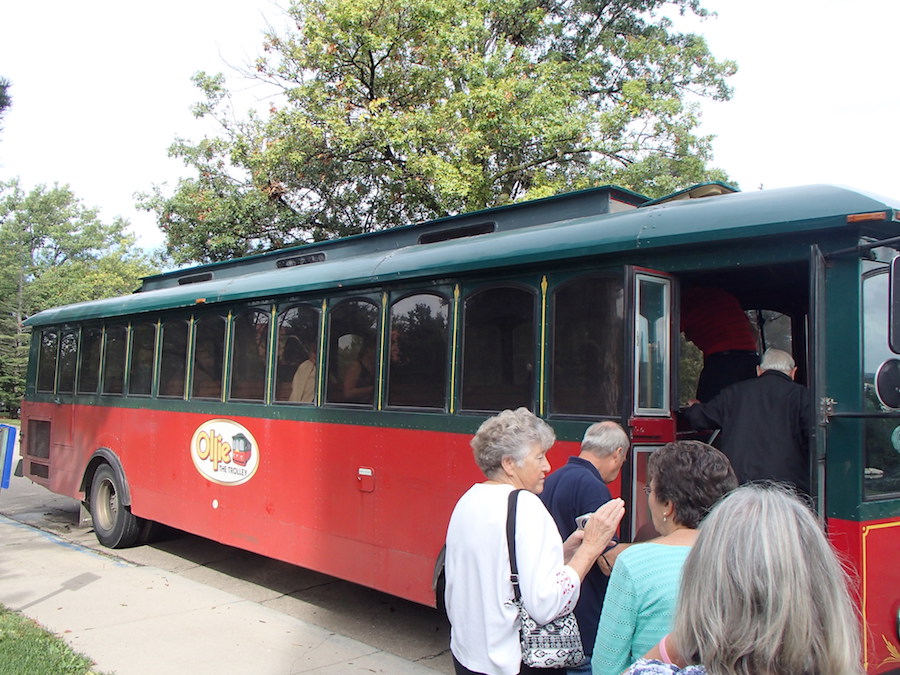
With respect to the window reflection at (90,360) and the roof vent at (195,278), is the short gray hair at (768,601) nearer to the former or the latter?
the roof vent at (195,278)

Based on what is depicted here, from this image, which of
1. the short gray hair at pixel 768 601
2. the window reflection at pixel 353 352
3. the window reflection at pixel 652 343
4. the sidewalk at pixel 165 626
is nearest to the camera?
the short gray hair at pixel 768 601

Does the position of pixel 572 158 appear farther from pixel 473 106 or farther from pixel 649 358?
pixel 649 358

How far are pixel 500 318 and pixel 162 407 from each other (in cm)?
472

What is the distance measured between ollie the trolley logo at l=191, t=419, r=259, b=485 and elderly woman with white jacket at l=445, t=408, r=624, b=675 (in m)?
4.47

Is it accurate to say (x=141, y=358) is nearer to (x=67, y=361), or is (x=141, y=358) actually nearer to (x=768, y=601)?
(x=67, y=361)

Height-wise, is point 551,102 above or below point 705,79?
below

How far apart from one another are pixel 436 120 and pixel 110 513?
9.36 metres

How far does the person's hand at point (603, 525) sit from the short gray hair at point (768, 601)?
46.4 inches

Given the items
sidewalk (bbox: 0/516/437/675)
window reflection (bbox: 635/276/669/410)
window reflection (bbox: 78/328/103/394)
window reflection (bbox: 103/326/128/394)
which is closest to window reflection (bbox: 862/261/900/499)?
window reflection (bbox: 635/276/669/410)

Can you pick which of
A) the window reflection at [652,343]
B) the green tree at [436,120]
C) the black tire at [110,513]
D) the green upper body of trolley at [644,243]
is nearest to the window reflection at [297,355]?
the green upper body of trolley at [644,243]

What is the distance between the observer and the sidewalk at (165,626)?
5.27 m

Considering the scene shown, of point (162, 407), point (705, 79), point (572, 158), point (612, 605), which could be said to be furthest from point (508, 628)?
point (705, 79)

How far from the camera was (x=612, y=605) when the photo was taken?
2.26m

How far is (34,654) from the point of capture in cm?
497
